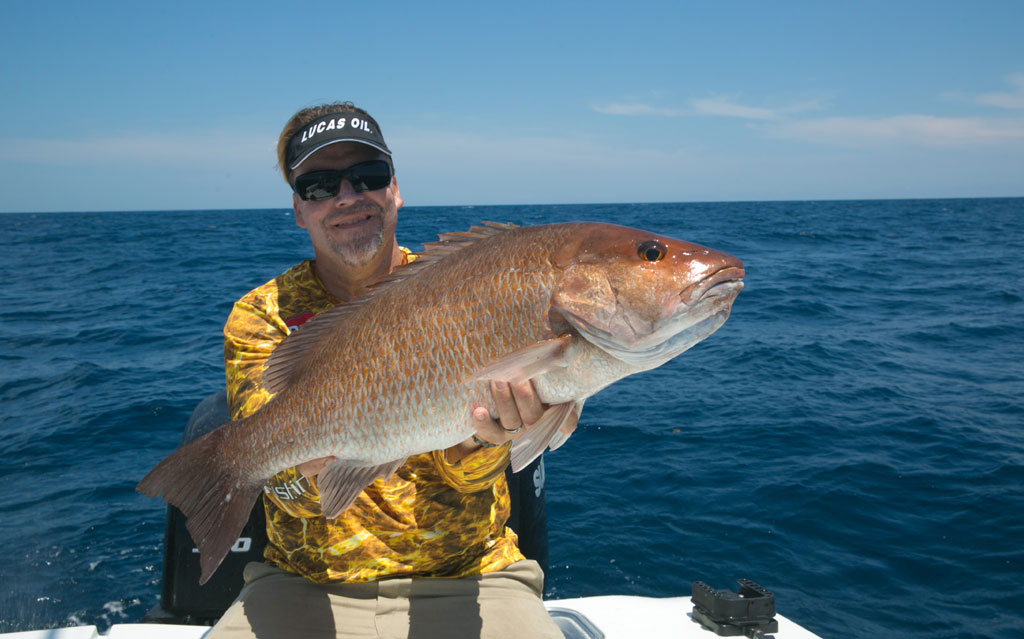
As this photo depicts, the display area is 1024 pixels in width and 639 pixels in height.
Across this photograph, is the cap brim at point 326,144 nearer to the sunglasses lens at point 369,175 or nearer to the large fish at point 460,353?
the sunglasses lens at point 369,175

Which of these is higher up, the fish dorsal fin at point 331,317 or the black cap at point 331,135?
the black cap at point 331,135

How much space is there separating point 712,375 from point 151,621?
887cm

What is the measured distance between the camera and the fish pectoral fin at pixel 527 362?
2090 millimetres

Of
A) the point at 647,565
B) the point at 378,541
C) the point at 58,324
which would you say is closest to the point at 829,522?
the point at 647,565

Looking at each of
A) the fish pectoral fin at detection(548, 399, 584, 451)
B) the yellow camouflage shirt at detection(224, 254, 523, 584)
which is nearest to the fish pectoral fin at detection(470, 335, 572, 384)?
the fish pectoral fin at detection(548, 399, 584, 451)

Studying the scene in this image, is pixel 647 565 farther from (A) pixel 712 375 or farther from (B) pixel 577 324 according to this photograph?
(A) pixel 712 375

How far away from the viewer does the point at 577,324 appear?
219cm

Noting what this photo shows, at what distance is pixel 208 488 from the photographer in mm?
2436

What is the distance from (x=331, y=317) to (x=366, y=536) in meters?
0.93

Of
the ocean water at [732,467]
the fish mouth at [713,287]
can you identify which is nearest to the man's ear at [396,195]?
the fish mouth at [713,287]

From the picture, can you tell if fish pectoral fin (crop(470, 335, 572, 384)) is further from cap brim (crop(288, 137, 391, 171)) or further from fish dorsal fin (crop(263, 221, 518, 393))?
cap brim (crop(288, 137, 391, 171))

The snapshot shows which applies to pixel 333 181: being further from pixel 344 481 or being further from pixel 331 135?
pixel 344 481

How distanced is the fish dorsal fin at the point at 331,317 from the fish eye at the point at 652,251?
0.51m

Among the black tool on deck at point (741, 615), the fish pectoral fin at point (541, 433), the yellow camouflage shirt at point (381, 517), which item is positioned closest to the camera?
the fish pectoral fin at point (541, 433)
